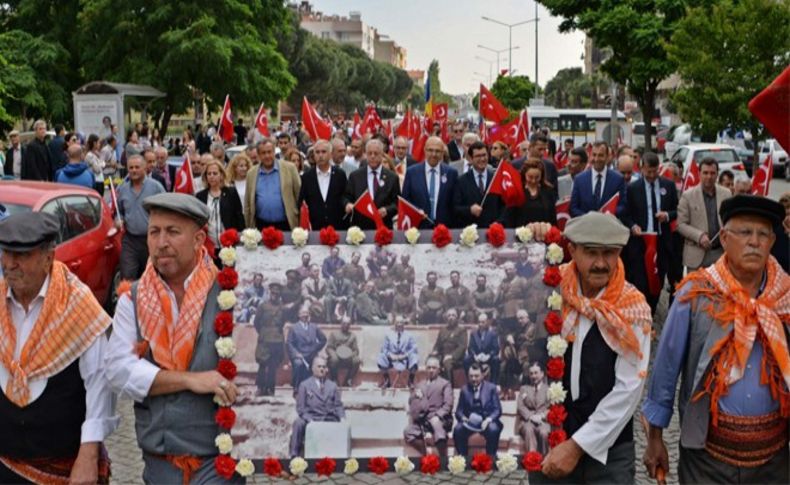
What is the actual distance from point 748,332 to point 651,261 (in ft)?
20.8


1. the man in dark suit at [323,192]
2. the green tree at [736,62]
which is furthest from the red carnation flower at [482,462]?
the green tree at [736,62]

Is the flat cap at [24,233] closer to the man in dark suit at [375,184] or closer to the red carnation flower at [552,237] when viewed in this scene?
the red carnation flower at [552,237]

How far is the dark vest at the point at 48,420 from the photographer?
353cm

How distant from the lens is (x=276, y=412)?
375cm

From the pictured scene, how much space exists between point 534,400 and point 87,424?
5.84ft

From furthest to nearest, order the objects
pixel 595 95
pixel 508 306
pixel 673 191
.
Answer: pixel 595 95, pixel 673 191, pixel 508 306

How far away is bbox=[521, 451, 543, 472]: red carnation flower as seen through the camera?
3703 millimetres

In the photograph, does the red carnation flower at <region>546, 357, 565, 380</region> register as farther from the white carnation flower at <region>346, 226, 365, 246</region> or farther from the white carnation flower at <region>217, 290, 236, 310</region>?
the white carnation flower at <region>217, 290, 236, 310</region>

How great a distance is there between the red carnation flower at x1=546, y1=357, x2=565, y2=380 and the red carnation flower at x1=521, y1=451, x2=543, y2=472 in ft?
1.06

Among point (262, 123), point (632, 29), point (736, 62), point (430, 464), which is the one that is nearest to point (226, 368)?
point (430, 464)

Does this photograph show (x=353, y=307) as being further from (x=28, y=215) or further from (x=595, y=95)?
(x=595, y=95)

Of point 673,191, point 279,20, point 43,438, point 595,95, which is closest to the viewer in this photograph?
point 43,438

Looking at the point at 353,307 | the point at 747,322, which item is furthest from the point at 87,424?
the point at 747,322

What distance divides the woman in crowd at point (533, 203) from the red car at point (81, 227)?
437 centimetres
